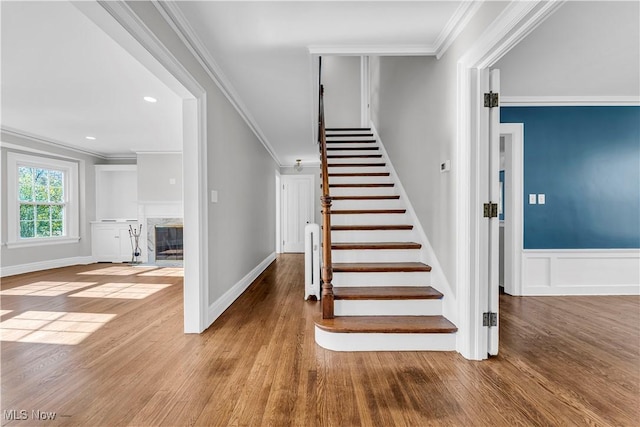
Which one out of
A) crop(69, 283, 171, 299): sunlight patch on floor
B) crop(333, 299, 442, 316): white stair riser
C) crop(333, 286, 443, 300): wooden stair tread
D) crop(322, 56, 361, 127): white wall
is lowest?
crop(69, 283, 171, 299): sunlight patch on floor

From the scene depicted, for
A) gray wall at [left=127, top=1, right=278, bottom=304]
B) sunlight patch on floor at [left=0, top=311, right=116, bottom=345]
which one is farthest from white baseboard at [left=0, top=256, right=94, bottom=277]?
gray wall at [left=127, top=1, right=278, bottom=304]

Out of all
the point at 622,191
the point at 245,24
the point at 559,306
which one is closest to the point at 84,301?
the point at 245,24

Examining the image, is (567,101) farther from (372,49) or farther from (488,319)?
(488,319)

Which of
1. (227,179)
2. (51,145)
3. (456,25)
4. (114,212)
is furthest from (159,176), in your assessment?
(456,25)

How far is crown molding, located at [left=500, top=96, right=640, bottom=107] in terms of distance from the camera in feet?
12.4

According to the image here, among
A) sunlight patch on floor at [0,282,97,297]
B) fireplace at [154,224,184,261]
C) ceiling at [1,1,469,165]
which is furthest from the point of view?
fireplace at [154,224,184,261]

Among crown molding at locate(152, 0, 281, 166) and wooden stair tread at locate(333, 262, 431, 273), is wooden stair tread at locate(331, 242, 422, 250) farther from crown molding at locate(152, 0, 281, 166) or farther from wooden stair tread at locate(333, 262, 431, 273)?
crown molding at locate(152, 0, 281, 166)

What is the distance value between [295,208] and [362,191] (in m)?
4.05

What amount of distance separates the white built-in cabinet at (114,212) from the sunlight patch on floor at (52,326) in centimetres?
384

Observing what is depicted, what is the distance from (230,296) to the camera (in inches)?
135

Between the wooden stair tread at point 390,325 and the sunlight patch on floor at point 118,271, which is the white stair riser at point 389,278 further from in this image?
the sunlight patch on floor at point 118,271

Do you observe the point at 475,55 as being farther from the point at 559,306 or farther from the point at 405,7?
the point at 559,306

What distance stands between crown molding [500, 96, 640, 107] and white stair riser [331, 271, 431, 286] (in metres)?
2.58

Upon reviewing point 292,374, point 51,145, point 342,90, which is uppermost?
point 342,90
